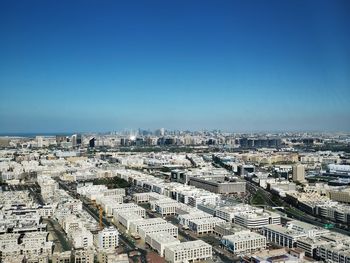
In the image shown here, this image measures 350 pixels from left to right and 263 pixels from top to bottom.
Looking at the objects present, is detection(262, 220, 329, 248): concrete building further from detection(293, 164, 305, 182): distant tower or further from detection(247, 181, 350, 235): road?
detection(293, 164, 305, 182): distant tower

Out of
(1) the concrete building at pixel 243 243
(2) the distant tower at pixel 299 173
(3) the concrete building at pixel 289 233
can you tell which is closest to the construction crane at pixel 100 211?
(1) the concrete building at pixel 243 243

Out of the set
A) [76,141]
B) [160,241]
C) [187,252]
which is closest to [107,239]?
[160,241]

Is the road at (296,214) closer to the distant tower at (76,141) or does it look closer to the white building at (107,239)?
the white building at (107,239)

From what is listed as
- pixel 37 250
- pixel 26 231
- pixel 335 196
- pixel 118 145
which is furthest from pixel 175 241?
pixel 118 145

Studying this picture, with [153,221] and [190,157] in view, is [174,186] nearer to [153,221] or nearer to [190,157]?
[153,221]

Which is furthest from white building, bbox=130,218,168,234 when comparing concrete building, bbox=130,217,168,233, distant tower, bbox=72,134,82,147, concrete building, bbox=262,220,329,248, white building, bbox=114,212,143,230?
distant tower, bbox=72,134,82,147

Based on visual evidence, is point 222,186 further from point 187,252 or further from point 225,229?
point 187,252
